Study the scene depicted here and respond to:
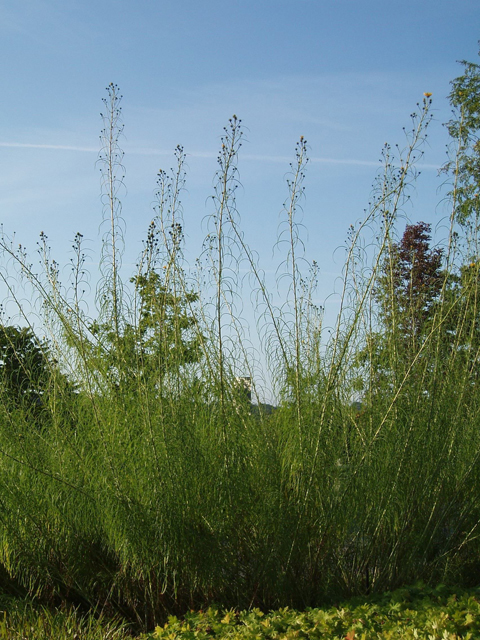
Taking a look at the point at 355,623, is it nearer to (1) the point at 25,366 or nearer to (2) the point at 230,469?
(2) the point at 230,469

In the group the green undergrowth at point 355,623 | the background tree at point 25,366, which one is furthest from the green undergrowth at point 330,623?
the background tree at point 25,366

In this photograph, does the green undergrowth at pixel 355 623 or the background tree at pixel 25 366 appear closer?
the green undergrowth at pixel 355 623

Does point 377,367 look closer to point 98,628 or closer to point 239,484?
Result: point 239,484

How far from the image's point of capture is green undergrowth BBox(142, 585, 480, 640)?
9.57 ft

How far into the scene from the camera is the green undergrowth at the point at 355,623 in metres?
2.92

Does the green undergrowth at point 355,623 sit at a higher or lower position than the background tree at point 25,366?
lower

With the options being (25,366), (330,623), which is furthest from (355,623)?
(25,366)

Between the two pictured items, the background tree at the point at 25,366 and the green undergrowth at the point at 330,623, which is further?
the background tree at the point at 25,366

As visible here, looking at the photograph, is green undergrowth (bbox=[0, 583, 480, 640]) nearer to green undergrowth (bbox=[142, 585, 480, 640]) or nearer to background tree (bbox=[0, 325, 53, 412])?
green undergrowth (bbox=[142, 585, 480, 640])

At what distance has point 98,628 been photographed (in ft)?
10.8

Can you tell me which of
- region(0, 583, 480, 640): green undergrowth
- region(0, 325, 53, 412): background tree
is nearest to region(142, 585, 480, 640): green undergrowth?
region(0, 583, 480, 640): green undergrowth

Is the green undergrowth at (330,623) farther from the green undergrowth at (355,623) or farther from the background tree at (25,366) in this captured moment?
the background tree at (25,366)

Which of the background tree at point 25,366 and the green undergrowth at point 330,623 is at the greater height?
the background tree at point 25,366

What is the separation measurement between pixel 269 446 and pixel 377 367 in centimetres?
124
